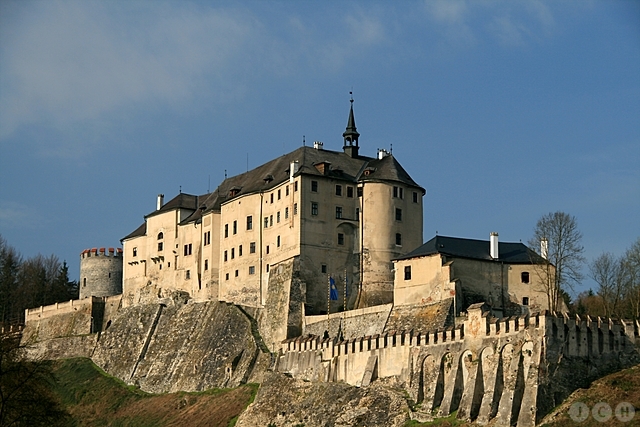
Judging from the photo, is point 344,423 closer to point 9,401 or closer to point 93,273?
point 9,401

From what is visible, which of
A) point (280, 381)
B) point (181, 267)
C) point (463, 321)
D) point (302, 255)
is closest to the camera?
point (463, 321)

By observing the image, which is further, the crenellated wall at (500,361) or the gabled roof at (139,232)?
the gabled roof at (139,232)

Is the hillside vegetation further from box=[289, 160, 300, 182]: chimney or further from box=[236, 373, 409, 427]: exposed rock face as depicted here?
box=[289, 160, 300, 182]: chimney

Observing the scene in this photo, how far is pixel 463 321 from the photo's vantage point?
2569 inches

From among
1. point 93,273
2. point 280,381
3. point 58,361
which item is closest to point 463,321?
point 280,381

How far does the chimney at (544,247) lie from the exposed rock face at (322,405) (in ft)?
52.0

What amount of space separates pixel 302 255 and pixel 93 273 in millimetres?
38339

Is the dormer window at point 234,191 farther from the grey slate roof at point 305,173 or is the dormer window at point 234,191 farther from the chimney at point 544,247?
the chimney at point 544,247

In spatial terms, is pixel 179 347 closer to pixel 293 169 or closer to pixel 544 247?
pixel 293 169

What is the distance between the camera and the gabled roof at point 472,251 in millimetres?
74375

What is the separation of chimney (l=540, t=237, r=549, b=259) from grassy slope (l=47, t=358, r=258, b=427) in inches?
883

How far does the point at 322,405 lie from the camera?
70125 mm

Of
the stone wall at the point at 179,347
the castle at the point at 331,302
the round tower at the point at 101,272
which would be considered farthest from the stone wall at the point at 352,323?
the round tower at the point at 101,272

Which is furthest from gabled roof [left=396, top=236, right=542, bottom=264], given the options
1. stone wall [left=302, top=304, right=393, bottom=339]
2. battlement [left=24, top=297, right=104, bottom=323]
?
battlement [left=24, top=297, right=104, bottom=323]
